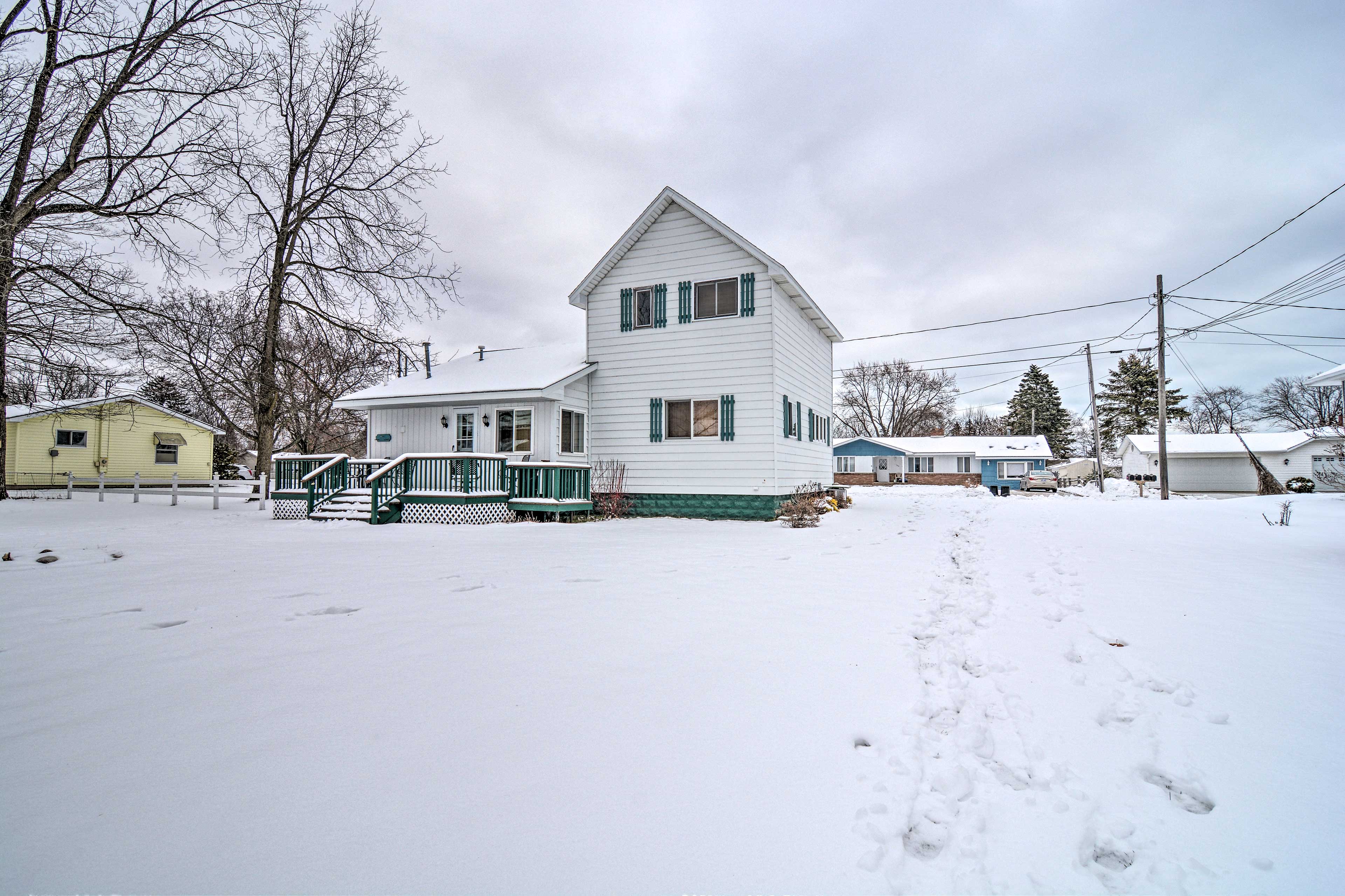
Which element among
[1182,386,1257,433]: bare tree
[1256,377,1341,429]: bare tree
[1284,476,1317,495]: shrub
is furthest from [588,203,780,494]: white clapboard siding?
[1182,386,1257,433]: bare tree

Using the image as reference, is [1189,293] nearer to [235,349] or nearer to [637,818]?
[637,818]

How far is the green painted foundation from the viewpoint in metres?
13.0

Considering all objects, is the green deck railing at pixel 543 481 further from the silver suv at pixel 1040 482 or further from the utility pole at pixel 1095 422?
the silver suv at pixel 1040 482

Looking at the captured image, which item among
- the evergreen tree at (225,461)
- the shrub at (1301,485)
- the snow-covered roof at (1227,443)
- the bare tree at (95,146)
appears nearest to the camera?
the bare tree at (95,146)

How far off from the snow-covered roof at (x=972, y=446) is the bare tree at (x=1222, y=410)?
2328cm

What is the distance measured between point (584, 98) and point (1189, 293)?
22.8 metres

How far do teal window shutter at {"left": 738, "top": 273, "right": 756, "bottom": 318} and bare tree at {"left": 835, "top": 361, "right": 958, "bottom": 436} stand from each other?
129 feet

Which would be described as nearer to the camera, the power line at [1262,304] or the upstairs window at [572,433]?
the upstairs window at [572,433]

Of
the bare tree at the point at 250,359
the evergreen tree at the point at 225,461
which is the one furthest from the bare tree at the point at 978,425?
the evergreen tree at the point at 225,461

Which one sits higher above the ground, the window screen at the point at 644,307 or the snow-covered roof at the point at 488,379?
the window screen at the point at 644,307

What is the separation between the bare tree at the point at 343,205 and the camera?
15.7m

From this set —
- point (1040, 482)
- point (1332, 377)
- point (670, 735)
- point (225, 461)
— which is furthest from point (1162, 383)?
point (225, 461)

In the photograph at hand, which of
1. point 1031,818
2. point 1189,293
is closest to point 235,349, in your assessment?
point 1031,818

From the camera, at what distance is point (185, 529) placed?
35.8 ft
